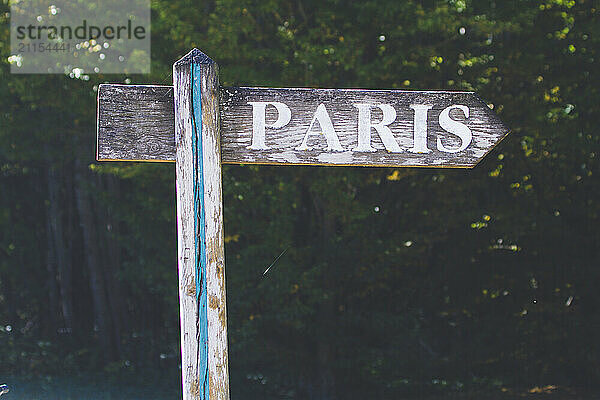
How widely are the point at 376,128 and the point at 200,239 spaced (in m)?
0.57

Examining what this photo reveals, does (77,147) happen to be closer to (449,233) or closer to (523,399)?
(449,233)

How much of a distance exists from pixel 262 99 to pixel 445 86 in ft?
22.4

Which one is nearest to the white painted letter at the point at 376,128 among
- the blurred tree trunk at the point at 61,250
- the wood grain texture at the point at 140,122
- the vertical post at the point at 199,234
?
the vertical post at the point at 199,234

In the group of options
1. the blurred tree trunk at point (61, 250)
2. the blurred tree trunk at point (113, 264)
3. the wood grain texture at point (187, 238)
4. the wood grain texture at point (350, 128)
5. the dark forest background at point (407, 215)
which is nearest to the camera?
the wood grain texture at point (187, 238)

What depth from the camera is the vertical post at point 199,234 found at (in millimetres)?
2033

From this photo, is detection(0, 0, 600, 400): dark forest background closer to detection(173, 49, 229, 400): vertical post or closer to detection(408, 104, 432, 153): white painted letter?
detection(408, 104, 432, 153): white painted letter

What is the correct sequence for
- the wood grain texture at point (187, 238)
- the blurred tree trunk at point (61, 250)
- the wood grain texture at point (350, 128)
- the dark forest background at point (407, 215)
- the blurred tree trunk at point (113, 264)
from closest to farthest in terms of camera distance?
the wood grain texture at point (187, 238) < the wood grain texture at point (350, 128) < the dark forest background at point (407, 215) < the blurred tree trunk at point (113, 264) < the blurred tree trunk at point (61, 250)

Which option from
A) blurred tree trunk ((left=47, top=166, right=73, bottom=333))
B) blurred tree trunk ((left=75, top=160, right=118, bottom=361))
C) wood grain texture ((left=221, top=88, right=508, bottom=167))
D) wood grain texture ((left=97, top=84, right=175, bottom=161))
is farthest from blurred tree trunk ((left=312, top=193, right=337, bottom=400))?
wood grain texture ((left=97, top=84, right=175, bottom=161))

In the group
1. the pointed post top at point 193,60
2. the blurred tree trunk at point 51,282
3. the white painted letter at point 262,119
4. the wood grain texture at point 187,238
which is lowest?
the blurred tree trunk at point 51,282

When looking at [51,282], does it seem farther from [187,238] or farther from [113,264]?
[187,238]

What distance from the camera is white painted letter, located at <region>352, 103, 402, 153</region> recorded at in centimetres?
218

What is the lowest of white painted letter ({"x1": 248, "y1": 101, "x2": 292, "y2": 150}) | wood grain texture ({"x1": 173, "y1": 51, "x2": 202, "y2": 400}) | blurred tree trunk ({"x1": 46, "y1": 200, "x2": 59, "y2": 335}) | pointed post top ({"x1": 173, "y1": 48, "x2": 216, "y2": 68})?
blurred tree trunk ({"x1": 46, "y1": 200, "x2": 59, "y2": 335})

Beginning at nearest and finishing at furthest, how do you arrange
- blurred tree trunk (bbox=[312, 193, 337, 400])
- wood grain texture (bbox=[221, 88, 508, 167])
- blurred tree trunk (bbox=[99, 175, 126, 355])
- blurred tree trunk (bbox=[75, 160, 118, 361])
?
wood grain texture (bbox=[221, 88, 508, 167]) → blurred tree trunk (bbox=[312, 193, 337, 400]) → blurred tree trunk (bbox=[75, 160, 118, 361]) → blurred tree trunk (bbox=[99, 175, 126, 355])

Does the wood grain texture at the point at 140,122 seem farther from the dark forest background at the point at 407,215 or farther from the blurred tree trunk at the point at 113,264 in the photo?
the blurred tree trunk at the point at 113,264
